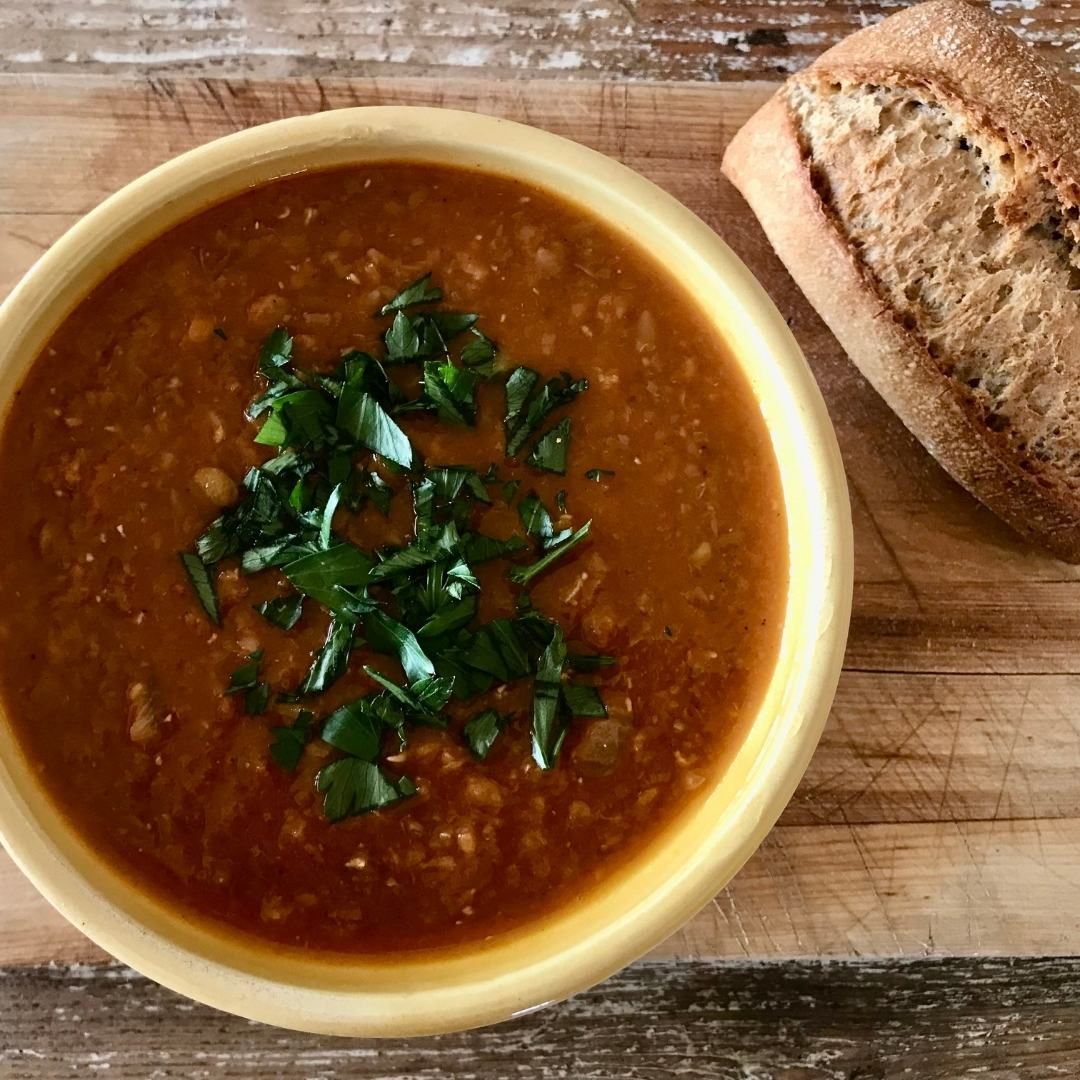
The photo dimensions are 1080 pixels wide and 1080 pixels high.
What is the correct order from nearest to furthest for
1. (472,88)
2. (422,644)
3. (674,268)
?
(422,644) → (674,268) → (472,88)

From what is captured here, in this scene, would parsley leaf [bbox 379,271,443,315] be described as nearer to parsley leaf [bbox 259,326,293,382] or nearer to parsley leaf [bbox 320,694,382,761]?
parsley leaf [bbox 259,326,293,382]

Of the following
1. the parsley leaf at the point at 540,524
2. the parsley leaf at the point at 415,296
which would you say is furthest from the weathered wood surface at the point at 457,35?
the parsley leaf at the point at 540,524

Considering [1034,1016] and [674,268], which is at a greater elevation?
[674,268]

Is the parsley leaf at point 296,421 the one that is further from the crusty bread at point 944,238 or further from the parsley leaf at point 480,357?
the crusty bread at point 944,238

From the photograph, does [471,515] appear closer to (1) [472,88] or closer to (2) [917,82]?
(1) [472,88]

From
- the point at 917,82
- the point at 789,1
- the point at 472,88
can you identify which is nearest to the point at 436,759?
the point at 472,88

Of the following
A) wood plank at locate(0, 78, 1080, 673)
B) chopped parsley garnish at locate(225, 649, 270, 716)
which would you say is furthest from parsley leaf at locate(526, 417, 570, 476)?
wood plank at locate(0, 78, 1080, 673)

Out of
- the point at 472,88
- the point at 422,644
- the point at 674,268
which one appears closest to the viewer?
the point at 422,644
